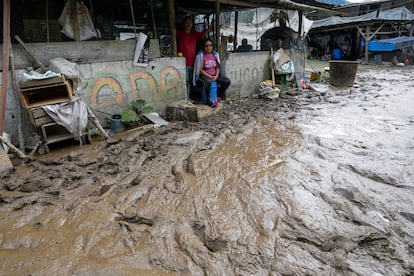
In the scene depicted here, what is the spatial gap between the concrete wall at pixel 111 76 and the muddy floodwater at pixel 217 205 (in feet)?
2.74

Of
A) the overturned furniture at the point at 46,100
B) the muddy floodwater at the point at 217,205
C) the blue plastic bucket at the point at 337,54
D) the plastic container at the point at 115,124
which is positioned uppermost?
the blue plastic bucket at the point at 337,54

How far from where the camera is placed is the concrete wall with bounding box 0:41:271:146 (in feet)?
13.6

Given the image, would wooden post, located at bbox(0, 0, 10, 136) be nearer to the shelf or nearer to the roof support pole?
the shelf

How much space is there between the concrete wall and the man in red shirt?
1.56 ft

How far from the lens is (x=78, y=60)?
15.0ft

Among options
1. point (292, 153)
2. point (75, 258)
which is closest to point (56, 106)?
point (75, 258)

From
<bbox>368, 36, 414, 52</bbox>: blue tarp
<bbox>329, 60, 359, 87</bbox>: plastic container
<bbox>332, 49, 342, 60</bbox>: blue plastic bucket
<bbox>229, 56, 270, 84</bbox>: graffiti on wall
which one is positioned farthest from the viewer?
<bbox>332, 49, 342, 60</bbox>: blue plastic bucket

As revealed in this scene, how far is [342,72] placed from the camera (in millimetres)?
8898

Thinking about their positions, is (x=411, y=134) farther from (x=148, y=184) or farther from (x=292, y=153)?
(x=148, y=184)

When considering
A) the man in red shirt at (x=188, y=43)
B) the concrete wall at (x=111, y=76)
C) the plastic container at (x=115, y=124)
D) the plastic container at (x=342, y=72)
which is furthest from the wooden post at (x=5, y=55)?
the plastic container at (x=342, y=72)

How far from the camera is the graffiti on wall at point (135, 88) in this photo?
191 inches

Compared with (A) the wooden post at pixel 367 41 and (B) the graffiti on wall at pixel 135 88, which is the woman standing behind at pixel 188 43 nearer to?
(B) the graffiti on wall at pixel 135 88

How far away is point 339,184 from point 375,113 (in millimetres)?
3697

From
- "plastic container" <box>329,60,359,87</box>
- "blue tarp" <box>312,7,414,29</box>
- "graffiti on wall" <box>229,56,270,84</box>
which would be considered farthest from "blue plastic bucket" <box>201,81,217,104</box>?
"blue tarp" <box>312,7,414,29</box>
